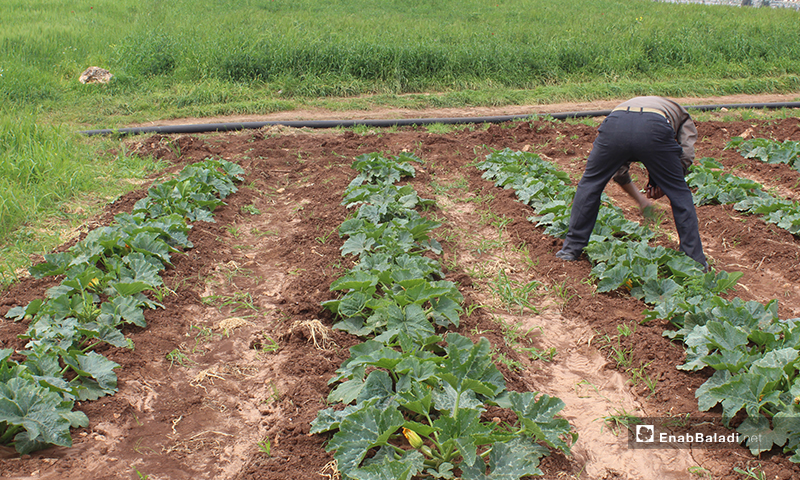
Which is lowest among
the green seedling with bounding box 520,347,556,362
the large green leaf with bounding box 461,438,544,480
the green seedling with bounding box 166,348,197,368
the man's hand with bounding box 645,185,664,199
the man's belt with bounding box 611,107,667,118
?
the green seedling with bounding box 520,347,556,362

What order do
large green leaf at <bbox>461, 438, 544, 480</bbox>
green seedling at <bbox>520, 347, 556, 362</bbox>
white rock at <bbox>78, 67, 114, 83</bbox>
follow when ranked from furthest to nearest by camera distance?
white rock at <bbox>78, 67, 114, 83</bbox>
green seedling at <bbox>520, 347, 556, 362</bbox>
large green leaf at <bbox>461, 438, 544, 480</bbox>

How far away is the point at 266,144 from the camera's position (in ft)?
24.6

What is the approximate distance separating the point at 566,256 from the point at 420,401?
2470 mm

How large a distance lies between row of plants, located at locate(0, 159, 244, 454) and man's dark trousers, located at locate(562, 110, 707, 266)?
3202 mm

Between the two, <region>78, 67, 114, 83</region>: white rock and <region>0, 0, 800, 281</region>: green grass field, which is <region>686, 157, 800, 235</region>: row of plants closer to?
<region>0, 0, 800, 281</region>: green grass field

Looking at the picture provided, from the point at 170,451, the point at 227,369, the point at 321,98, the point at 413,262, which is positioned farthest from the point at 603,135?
the point at 321,98

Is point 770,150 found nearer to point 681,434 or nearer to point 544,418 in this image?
point 681,434

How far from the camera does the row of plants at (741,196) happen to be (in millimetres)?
5156

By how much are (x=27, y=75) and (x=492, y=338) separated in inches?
369

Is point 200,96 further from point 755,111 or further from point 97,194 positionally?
point 755,111

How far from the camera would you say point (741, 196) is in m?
5.66

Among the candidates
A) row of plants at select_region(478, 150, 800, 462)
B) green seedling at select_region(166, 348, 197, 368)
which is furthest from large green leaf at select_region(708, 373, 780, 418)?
green seedling at select_region(166, 348, 197, 368)

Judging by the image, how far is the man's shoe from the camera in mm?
4523

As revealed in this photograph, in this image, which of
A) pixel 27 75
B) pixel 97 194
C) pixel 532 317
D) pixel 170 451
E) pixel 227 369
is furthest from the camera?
pixel 27 75
